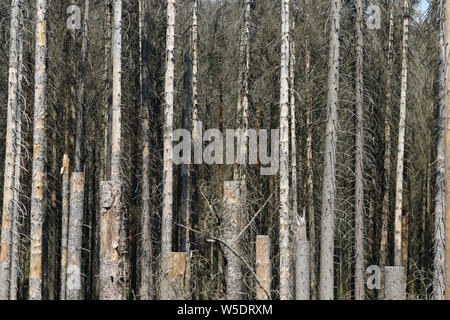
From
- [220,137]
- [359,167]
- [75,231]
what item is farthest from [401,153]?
[75,231]

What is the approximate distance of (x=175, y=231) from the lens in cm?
2291

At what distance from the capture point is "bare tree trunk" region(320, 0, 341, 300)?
15617mm

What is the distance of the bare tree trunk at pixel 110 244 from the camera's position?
10.3m

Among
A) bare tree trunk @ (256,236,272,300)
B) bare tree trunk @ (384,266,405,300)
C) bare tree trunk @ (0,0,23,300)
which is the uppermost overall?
bare tree trunk @ (0,0,23,300)

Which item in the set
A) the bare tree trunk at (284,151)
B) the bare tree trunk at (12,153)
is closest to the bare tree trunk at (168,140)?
the bare tree trunk at (284,151)

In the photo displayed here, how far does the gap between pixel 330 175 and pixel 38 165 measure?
22.8 feet

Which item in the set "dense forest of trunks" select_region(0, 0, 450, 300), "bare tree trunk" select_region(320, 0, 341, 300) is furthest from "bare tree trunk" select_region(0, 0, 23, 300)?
"bare tree trunk" select_region(320, 0, 341, 300)

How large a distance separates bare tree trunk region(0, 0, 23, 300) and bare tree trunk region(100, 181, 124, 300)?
144 inches

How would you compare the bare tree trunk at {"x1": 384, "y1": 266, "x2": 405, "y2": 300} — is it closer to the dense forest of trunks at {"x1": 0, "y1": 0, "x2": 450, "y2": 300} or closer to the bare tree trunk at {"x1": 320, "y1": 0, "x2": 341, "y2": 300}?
the dense forest of trunks at {"x1": 0, "y1": 0, "x2": 450, "y2": 300}
